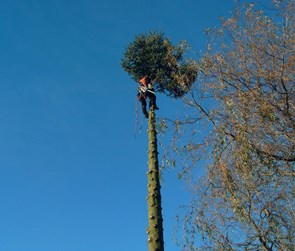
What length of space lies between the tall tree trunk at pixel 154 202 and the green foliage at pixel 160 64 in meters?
1.91

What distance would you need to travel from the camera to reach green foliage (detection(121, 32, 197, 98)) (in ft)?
33.4

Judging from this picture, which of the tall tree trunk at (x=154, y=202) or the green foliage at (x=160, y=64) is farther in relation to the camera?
the green foliage at (x=160, y=64)

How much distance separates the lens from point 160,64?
12.0m

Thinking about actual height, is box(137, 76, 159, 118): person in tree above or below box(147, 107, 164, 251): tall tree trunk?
above

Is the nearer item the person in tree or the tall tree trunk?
the tall tree trunk

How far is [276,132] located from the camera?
8406 millimetres

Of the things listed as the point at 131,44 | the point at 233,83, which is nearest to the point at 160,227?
the point at 233,83

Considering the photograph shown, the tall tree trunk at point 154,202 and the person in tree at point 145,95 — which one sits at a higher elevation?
the person in tree at point 145,95

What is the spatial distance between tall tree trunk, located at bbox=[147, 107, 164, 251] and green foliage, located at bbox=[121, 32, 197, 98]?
191 centimetres

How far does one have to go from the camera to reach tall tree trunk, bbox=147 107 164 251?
7.28 meters

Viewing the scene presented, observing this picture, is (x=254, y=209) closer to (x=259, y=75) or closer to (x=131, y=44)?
(x=259, y=75)

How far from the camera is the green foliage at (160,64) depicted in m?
10.2

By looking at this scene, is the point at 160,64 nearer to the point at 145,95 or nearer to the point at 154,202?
the point at 145,95

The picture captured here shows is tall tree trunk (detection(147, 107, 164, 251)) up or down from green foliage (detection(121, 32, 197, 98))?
down
